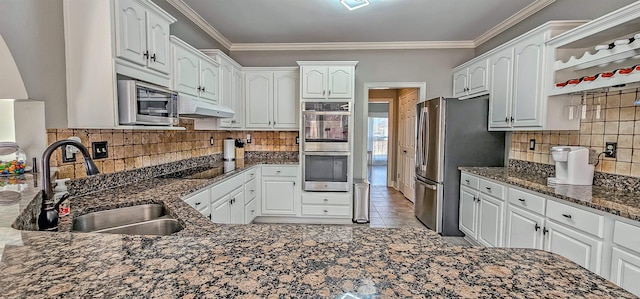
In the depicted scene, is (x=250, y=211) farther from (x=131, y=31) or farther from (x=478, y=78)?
(x=478, y=78)

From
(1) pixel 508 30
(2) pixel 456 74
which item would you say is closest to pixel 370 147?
(2) pixel 456 74

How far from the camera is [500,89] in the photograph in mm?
2955

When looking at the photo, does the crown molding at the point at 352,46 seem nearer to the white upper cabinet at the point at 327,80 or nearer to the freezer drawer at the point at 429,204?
the white upper cabinet at the point at 327,80

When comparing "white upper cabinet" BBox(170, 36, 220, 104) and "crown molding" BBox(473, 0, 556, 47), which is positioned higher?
"crown molding" BBox(473, 0, 556, 47)

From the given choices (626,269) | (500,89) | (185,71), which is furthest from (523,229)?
(185,71)

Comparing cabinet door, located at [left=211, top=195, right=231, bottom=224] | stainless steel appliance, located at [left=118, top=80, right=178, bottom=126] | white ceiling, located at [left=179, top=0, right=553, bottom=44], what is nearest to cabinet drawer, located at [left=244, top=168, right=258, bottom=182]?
cabinet door, located at [left=211, top=195, right=231, bottom=224]

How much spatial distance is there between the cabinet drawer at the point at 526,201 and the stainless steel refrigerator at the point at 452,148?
86 centimetres

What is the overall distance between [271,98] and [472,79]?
264cm

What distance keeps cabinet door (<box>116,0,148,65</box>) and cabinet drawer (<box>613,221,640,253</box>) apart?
9.83 ft

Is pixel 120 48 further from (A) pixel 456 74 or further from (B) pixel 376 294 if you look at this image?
(A) pixel 456 74

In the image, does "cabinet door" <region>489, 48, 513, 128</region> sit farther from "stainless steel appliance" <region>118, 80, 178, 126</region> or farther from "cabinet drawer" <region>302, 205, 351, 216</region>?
"stainless steel appliance" <region>118, 80, 178, 126</region>

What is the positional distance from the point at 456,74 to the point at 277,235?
3.80 metres

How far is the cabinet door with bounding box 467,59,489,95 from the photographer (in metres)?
3.20

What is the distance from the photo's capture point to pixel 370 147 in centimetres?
1045
